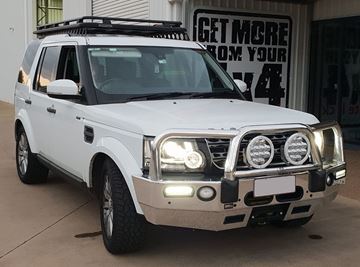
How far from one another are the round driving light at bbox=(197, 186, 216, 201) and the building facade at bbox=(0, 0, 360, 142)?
6.55m

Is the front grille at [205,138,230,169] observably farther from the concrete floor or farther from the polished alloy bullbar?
the concrete floor

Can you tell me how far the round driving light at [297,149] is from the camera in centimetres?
422

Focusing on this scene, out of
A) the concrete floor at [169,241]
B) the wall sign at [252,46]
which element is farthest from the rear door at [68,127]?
the wall sign at [252,46]

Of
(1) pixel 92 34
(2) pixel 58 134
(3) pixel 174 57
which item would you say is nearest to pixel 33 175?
(2) pixel 58 134

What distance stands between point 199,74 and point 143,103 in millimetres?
1030

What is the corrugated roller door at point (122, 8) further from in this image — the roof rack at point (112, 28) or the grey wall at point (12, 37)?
the grey wall at point (12, 37)

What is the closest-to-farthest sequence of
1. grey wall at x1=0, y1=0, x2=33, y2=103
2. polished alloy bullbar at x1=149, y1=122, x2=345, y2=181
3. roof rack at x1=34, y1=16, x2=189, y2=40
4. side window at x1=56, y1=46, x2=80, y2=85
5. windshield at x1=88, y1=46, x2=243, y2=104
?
1. polished alloy bullbar at x1=149, y1=122, x2=345, y2=181
2. windshield at x1=88, y1=46, x2=243, y2=104
3. side window at x1=56, y1=46, x2=80, y2=85
4. roof rack at x1=34, y1=16, x2=189, y2=40
5. grey wall at x1=0, y1=0, x2=33, y2=103

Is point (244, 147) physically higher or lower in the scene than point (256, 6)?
lower

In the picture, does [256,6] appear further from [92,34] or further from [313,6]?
[92,34]

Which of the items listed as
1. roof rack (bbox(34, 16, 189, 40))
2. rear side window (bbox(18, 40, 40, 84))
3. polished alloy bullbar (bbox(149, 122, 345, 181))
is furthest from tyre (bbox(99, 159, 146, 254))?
rear side window (bbox(18, 40, 40, 84))

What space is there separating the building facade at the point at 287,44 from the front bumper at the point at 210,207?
250 inches

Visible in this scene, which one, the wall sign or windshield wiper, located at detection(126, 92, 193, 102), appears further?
the wall sign

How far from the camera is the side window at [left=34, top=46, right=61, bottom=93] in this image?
6316 mm

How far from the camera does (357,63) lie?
34.8 ft
